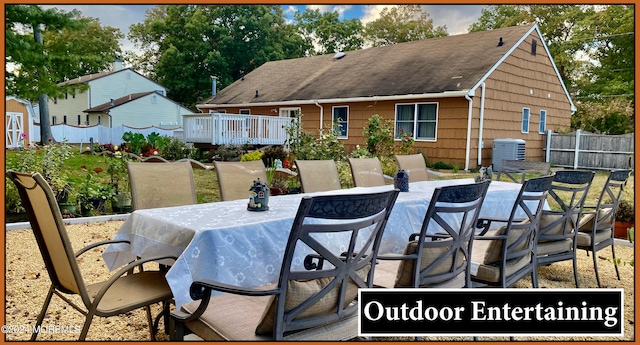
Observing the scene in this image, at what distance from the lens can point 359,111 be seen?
1633 cm

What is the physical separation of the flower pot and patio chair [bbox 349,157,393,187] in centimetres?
303

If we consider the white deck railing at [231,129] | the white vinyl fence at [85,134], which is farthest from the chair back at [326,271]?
the white vinyl fence at [85,134]

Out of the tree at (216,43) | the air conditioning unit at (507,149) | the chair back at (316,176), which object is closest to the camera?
the chair back at (316,176)

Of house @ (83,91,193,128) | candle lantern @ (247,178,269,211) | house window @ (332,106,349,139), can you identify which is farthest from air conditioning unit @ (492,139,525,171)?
house @ (83,91,193,128)

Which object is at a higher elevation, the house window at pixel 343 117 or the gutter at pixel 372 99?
the gutter at pixel 372 99

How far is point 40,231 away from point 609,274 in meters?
4.92

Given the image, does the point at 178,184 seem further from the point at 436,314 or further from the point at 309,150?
the point at 309,150

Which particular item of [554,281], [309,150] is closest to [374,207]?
[554,281]

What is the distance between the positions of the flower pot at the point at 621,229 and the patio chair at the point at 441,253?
4.06 meters

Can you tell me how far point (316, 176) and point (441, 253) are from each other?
2494 millimetres

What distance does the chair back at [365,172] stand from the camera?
5387 mm

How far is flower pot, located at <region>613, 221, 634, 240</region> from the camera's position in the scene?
5.84 meters

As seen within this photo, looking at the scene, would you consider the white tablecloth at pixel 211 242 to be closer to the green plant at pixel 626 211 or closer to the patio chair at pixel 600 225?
the patio chair at pixel 600 225

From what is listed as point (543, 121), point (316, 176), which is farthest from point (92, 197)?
point (543, 121)
